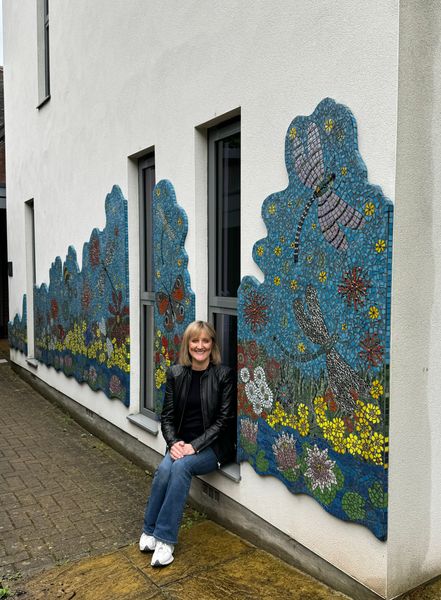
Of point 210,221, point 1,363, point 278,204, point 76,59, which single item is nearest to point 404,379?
point 278,204

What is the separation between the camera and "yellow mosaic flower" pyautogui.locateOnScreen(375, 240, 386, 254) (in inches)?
101

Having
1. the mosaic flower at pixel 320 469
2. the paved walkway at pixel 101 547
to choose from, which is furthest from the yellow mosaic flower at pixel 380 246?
the paved walkway at pixel 101 547

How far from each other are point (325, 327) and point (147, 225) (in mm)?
2817

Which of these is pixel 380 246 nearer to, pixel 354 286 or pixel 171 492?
pixel 354 286

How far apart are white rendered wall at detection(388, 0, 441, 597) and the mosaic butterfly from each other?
205 cm

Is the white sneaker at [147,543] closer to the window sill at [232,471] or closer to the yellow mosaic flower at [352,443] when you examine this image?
the window sill at [232,471]

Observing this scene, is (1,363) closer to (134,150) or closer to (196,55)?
(134,150)

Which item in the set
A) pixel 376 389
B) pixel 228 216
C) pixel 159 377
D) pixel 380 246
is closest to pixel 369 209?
pixel 380 246

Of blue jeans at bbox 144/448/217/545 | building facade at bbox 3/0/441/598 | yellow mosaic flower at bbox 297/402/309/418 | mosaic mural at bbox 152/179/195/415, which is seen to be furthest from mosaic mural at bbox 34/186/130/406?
yellow mosaic flower at bbox 297/402/309/418

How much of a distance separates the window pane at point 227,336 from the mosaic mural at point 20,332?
621cm

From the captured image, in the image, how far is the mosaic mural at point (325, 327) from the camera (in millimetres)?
2633

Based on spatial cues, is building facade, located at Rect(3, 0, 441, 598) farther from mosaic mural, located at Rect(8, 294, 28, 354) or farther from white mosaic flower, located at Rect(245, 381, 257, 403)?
mosaic mural, located at Rect(8, 294, 28, 354)

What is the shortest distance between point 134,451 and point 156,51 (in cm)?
361

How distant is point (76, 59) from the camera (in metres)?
6.41
